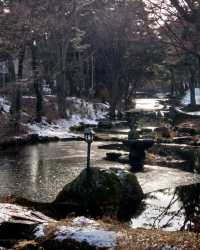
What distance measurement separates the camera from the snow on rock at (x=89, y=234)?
8859 millimetres

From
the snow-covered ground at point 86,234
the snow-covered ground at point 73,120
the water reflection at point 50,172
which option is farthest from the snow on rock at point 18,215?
the snow-covered ground at point 73,120

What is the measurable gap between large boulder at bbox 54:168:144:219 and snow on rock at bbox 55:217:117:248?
4527mm

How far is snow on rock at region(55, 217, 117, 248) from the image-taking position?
8.86 m

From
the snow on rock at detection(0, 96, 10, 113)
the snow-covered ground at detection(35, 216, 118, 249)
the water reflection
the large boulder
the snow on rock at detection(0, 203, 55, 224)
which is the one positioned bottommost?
the water reflection

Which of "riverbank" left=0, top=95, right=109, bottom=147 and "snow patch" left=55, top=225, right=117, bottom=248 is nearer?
"snow patch" left=55, top=225, right=117, bottom=248

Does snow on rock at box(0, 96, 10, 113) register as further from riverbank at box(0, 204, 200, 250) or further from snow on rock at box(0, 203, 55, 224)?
riverbank at box(0, 204, 200, 250)

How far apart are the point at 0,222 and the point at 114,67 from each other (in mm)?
51126

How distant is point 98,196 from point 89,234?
225 inches

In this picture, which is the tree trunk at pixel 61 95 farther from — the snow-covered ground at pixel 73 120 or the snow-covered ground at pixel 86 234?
the snow-covered ground at pixel 86 234

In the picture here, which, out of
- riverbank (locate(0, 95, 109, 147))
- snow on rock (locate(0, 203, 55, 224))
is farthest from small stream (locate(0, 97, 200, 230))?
riverbank (locate(0, 95, 109, 147))

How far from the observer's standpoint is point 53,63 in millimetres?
50281

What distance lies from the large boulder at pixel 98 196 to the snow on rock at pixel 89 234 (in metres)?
4.53

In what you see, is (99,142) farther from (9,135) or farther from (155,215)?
(155,215)

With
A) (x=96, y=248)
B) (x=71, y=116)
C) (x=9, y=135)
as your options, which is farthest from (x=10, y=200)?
(x=71, y=116)
